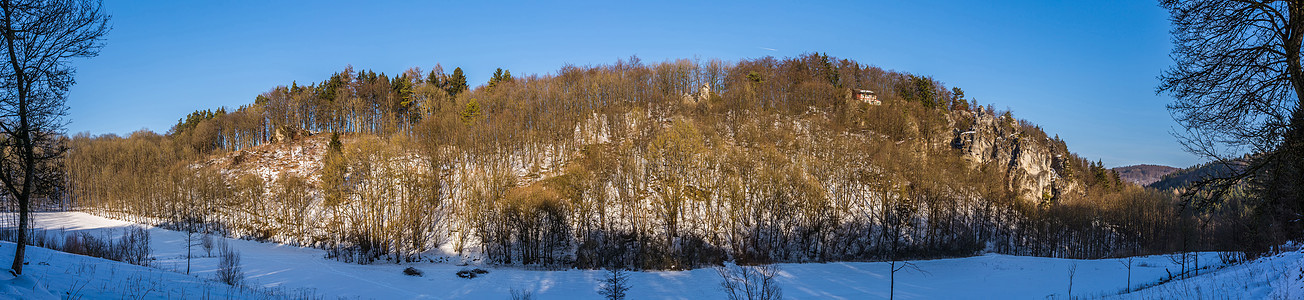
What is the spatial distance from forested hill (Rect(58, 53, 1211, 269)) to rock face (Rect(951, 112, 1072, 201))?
0.27m

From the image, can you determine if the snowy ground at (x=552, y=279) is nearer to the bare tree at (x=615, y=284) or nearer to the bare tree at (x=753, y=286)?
the bare tree at (x=615, y=284)

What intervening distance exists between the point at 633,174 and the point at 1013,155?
1946 inches

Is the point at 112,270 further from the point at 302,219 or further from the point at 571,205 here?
the point at 302,219

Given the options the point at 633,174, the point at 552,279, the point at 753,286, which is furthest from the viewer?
the point at 633,174

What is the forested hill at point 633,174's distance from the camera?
4497 cm

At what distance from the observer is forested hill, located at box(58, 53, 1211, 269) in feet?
148

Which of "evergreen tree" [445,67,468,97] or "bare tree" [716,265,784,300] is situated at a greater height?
"evergreen tree" [445,67,468,97]

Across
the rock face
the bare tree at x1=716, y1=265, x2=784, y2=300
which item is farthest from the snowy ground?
the rock face

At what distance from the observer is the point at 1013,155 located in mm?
65562

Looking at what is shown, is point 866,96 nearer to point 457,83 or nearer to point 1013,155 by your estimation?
point 1013,155

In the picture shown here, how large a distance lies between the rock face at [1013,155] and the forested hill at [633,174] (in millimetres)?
271

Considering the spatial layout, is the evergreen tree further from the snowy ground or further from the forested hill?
the snowy ground

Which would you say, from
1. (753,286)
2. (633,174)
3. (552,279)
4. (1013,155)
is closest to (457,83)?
(633,174)

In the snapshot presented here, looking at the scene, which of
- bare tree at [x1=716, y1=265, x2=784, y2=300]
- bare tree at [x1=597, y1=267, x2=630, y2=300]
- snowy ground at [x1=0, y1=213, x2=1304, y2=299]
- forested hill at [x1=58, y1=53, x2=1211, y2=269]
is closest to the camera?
snowy ground at [x1=0, y1=213, x2=1304, y2=299]
